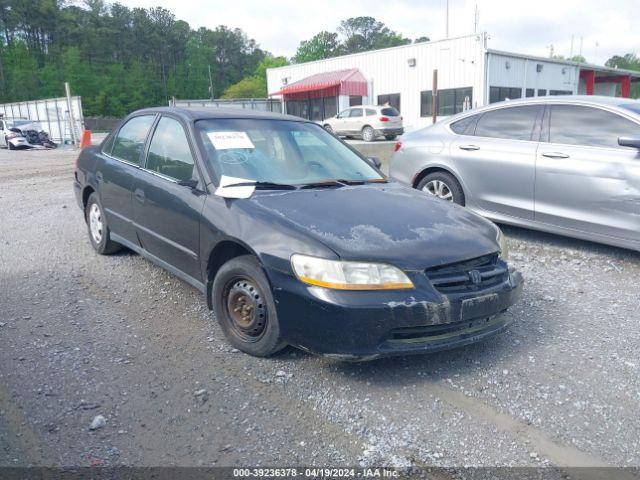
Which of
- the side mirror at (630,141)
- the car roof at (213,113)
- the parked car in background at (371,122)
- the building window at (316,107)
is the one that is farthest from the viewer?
the building window at (316,107)

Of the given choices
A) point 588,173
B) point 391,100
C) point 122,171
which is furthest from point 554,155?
point 391,100

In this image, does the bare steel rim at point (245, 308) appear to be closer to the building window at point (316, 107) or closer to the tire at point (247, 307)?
the tire at point (247, 307)

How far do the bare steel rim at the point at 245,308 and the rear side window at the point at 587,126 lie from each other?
3.88 meters

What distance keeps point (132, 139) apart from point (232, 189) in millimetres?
1875

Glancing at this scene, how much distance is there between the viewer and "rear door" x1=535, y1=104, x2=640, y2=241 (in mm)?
5059

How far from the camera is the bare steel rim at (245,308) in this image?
3346 mm

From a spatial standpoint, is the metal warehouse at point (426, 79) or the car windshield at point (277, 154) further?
the metal warehouse at point (426, 79)

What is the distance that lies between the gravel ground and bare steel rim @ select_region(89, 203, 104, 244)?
0.98 metres

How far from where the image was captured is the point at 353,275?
2.99 metres

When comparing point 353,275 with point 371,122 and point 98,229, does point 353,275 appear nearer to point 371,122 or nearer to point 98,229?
point 98,229

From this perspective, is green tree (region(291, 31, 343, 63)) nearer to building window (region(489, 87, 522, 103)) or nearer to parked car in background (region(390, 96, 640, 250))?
building window (region(489, 87, 522, 103))

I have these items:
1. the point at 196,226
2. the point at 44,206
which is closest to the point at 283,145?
the point at 196,226

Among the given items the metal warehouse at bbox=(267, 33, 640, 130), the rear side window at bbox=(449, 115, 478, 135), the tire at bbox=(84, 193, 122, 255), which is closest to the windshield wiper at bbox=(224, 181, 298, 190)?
the tire at bbox=(84, 193, 122, 255)

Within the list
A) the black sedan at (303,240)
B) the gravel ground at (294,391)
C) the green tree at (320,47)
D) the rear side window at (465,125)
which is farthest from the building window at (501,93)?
the green tree at (320,47)
